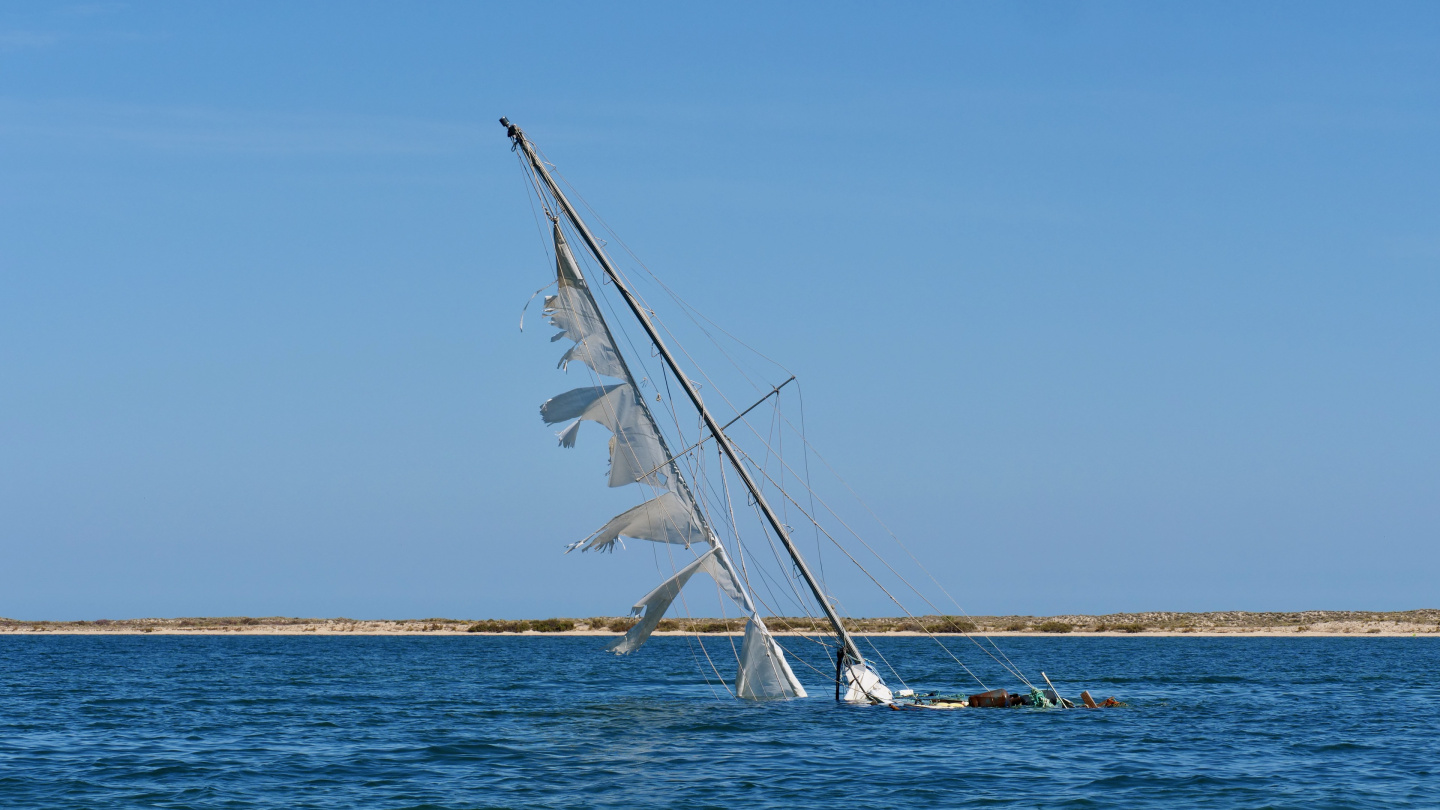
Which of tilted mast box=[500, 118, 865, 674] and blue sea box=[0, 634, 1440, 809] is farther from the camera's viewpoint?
tilted mast box=[500, 118, 865, 674]

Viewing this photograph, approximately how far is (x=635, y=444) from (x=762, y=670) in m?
7.72

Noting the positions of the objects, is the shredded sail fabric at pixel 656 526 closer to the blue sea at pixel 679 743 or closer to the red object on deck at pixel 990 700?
the blue sea at pixel 679 743

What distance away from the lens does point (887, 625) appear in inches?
5472

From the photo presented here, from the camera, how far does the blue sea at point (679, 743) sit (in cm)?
2659

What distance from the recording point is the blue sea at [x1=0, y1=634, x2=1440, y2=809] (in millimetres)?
26594

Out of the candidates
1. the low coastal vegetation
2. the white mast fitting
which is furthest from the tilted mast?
the low coastal vegetation

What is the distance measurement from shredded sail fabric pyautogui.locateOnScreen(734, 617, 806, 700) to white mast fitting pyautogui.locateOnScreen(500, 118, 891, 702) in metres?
0.04

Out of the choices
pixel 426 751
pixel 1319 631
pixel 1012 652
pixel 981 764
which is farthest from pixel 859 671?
pixel 1319 631

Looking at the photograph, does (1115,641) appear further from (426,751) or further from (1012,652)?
(426,751)

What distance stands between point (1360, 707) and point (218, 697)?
39657mm

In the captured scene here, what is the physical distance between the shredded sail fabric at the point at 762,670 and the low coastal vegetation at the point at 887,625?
72443 millimetres

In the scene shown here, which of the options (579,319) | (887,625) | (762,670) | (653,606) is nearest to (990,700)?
(762,670)

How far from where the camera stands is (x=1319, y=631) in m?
120

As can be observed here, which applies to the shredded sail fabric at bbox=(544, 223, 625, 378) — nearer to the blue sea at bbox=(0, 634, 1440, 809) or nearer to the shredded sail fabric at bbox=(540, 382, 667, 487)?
the shredded sail fabric at bbox=(540, 382, 667, 487)
